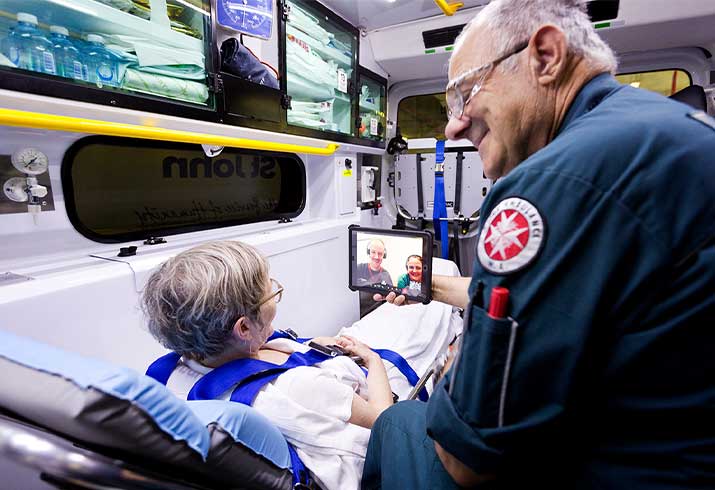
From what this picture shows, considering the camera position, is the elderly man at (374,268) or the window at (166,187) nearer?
the elderly man at (374,268)

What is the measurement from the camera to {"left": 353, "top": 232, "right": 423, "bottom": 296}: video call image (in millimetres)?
1719

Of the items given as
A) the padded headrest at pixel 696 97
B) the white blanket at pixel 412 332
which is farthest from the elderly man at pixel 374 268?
the padded headrest at pixel 696 97

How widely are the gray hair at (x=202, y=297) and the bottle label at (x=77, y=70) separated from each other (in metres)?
0.92

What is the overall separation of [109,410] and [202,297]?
56 cm

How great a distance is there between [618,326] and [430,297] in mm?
1085

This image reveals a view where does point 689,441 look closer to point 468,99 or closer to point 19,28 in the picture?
point 468,99

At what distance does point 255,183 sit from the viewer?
3.03m

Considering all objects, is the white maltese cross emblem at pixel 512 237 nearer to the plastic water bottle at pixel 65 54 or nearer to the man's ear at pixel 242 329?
the man's ear at pixel 242 329

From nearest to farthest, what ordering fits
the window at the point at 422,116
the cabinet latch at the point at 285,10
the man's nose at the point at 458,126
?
the man's nose at the point at 458,126 → the cabinet latch at the point at 285,10 → the window at the point at 422,116

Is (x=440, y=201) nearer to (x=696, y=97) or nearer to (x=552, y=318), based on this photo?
(x=696, y=97)

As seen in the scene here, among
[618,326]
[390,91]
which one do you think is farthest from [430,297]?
[390,91]

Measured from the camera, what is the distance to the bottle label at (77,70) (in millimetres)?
Answer: 1458

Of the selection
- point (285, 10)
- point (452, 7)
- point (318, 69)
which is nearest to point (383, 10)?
point (452, 7)

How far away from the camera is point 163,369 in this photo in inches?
49.5
